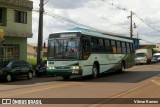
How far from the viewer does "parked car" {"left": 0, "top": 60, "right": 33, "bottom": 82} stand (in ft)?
81.1

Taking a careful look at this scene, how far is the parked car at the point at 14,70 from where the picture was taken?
24719 millimetres

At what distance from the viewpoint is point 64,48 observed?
23.2 meters

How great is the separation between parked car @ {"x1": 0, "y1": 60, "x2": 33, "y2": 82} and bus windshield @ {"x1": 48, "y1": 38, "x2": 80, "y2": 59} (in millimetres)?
3264

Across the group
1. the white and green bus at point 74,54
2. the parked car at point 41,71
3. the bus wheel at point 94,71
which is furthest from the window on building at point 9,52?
the bus wheel at point 94,71

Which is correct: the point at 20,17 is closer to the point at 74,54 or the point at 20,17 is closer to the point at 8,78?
the point at 8,78

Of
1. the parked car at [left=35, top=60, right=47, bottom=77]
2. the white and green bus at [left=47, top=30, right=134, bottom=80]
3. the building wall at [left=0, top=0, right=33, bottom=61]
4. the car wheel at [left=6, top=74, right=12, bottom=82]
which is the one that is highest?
the building wall at [left=0, top=0, right=33, bottom=61]

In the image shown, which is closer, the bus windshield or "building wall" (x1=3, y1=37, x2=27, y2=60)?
the bus windshield

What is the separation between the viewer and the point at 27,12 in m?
41.2

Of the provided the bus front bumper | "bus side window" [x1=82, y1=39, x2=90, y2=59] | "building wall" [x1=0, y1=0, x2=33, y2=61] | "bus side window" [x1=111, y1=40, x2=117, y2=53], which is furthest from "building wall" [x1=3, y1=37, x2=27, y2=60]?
"bus side window" [x1=82, y1=39, x2=90, y2=59]

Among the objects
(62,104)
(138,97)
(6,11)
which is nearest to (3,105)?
(62,104)

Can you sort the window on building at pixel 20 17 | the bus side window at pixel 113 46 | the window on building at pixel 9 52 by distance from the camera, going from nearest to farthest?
the bus side window at pixel 113 46
the window on building at pixel 9 52
the window on building at pixel 20 17

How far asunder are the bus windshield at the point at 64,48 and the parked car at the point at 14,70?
3.26 metres

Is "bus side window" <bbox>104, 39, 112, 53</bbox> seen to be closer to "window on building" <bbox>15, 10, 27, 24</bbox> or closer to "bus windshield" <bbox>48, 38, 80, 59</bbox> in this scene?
"bus windshield" <bbox>48, 38, 80, 59</bbox>

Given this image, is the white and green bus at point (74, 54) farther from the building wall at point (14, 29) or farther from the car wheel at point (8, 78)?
the building wall at point (14, 29)
